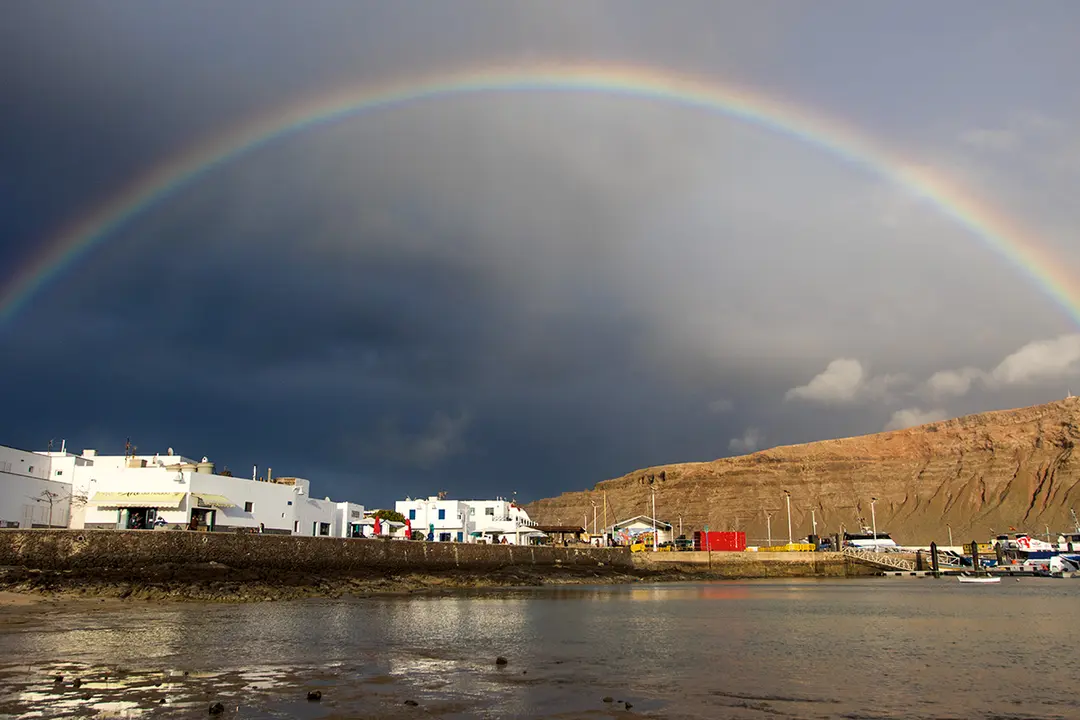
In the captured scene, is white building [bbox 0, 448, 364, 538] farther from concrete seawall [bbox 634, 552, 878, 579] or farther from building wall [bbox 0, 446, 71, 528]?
concrete seawall [bbox 634, 552, 878, 579]

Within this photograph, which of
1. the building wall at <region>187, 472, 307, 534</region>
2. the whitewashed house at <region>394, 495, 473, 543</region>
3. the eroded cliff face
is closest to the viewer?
the building wall at <region>187, 472, 307, 534</region>

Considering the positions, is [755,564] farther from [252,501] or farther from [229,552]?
[229,552]

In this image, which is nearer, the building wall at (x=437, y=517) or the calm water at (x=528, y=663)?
the calm water at (x=528, y=663)

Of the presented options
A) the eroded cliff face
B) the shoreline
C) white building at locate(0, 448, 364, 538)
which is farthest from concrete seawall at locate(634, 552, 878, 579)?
the eroded cliff face

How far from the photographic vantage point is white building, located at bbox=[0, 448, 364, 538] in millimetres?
59438

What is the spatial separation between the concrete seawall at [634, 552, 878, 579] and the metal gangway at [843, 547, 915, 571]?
2795 millimetres

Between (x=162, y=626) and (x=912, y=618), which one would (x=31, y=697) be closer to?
(x=162, y=626)

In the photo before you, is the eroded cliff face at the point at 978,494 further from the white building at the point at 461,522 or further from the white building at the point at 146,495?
the white building at the point at 146,495

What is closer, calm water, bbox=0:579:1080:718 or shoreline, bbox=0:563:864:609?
calm water, bbox=0:579:1080:718

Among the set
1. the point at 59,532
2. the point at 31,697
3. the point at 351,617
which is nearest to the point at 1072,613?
the point at 351,617

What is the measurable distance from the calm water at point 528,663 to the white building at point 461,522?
189 feet

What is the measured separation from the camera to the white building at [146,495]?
59.4m

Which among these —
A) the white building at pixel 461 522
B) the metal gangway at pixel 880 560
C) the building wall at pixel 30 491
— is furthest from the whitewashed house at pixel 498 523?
the building wall at pixel 30 491

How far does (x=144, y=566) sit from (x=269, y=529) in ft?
71.8
